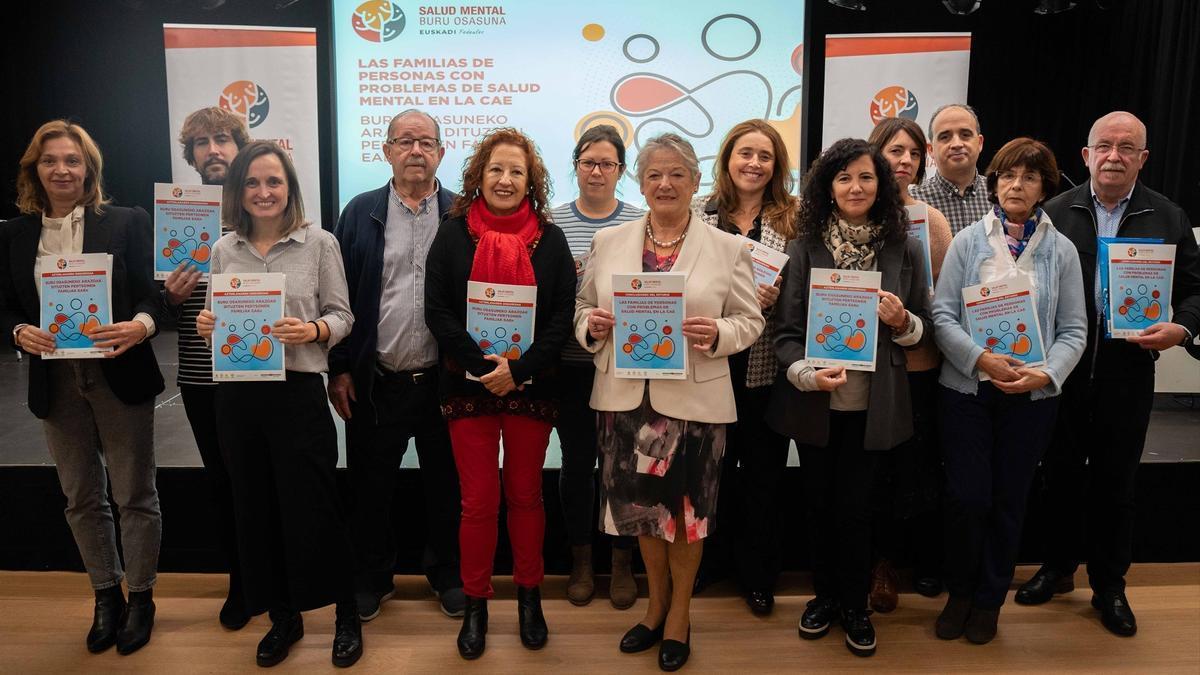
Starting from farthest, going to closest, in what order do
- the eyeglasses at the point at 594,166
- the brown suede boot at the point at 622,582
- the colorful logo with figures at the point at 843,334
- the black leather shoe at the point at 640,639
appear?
the brown suede boot at the point at 622,582 < the eyeglasses at the point at 594,166 < the black leather shoe at the point at 640,639 < the colorful logo with figures at the point at 843,334

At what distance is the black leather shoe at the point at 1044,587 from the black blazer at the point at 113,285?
3.22 meters

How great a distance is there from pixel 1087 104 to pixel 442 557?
6110mm

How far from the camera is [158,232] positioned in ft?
8.18

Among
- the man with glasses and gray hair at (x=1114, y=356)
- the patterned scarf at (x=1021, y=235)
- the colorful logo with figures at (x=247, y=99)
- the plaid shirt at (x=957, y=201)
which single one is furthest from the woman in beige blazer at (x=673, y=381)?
the colorful logo with figures at (x=247, y=99)

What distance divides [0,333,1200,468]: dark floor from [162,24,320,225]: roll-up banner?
5.34 feet

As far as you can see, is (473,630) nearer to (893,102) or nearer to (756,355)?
(756,355)

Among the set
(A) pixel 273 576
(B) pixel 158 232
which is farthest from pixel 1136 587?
(B) pixel 158 232

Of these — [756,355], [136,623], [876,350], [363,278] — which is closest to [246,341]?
[363,278]

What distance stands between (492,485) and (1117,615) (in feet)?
7.35

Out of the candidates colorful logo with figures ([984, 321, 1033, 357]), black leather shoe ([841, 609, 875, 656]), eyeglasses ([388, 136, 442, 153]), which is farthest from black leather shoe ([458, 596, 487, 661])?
colorful logo with figures ([984, 321, 1033, 357])

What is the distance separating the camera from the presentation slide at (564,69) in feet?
17.5

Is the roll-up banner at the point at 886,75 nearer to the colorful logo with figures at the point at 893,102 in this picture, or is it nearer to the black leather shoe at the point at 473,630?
the colorful logo with figures at the point at 893,102

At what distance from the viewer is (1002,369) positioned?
240 centimetres

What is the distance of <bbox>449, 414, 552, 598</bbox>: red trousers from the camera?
2443 mm
